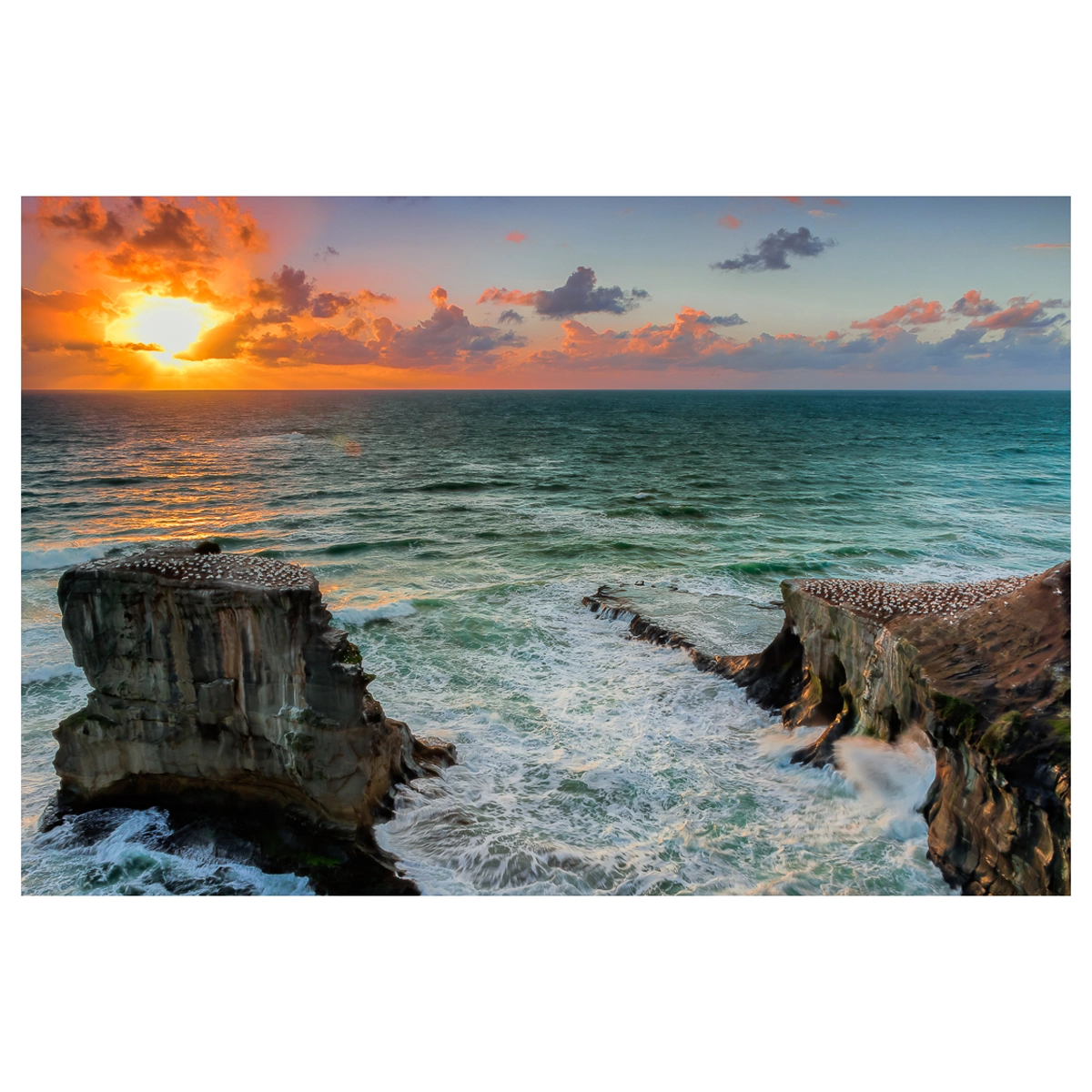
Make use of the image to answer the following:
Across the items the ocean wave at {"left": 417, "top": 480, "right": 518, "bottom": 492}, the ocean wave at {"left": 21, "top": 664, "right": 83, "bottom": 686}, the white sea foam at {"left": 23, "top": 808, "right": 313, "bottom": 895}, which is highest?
the ocean wave at {"left": 417, "top": 480, "right": 518, "bottom": 492}

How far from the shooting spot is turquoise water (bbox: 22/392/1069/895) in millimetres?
7375

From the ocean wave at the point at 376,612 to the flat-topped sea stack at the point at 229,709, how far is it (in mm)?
7565

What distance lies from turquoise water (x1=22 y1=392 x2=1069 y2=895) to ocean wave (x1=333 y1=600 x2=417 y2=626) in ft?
0.33

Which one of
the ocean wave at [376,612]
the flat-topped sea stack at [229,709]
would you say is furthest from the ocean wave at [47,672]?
the flat-topped sea stack at [229,709]

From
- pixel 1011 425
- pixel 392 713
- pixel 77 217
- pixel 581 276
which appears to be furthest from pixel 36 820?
pixel 1011 425

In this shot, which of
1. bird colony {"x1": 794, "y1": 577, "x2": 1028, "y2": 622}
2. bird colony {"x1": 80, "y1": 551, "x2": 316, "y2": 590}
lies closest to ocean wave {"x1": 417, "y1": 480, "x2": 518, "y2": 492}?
bird colony {"x1": 794, "y1": 577, "x2": 1028, "y2": 622}

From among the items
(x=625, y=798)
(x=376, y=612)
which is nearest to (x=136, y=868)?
(x=625, y=798)

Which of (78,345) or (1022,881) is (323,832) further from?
(78,345)

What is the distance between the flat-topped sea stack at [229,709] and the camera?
23.4ft

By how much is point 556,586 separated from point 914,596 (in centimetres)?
991

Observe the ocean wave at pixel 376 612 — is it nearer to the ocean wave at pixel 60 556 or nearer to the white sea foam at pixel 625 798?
the white sea foam at pixel 625 798

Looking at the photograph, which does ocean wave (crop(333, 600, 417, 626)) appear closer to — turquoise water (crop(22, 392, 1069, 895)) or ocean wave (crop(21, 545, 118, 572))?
turquoise water (crop(22, 392, 1069, 895))

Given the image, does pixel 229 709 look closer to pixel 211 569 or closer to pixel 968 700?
pixel 211 569

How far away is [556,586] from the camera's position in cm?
1769
